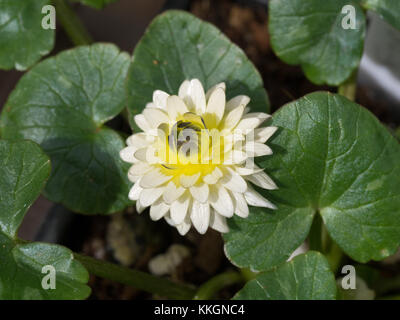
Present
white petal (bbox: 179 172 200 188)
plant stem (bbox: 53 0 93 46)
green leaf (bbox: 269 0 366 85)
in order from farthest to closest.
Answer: plant stem (bbox: 53 0 93 46), green leaf (bbox: 269 0 366 85), white petal (bbox: 179 172 200 188)

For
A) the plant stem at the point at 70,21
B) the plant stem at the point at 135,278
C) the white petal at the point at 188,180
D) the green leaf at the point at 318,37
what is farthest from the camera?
the plant stem at the point at 70,21

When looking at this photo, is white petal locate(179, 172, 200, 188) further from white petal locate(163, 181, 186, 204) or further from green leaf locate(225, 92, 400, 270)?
green leaf locate(225, 92, 400, 270)

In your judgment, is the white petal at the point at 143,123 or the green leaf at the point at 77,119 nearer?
the white petal at the point at 143,123

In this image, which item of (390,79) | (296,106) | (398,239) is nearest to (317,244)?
(398,239)

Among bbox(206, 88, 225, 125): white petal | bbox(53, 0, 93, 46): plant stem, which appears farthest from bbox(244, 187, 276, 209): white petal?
bbox(53, 0, 93, 46): plant stem

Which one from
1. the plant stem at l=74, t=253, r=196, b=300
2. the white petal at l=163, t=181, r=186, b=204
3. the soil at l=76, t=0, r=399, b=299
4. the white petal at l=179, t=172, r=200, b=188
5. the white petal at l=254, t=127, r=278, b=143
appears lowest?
the soil at l=76, t=0, r=399, b=299

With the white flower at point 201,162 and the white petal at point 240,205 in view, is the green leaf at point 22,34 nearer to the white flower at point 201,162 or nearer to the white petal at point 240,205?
the white flower at point 201,162

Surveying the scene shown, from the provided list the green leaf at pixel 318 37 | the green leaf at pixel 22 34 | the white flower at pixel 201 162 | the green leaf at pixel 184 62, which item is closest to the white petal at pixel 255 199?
the white flower at pixel 201 162

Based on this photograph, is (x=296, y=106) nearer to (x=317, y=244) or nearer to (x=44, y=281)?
(x=317, y=244)
